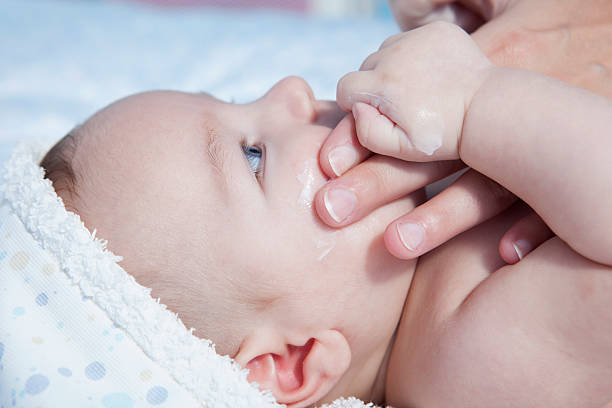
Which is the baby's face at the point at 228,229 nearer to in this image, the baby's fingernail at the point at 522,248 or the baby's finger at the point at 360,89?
the baby's finger at the point at 360,89

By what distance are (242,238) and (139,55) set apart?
1618 millimetres

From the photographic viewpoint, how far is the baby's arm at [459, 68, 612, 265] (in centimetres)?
75

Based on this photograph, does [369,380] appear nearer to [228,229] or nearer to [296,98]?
[228,229]

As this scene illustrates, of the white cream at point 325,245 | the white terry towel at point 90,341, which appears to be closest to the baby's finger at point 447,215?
the white cream at point 325,245

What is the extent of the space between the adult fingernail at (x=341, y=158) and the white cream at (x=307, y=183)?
1.8 inches

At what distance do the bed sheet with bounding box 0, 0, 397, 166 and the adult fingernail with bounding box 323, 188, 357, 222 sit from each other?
1058 mm

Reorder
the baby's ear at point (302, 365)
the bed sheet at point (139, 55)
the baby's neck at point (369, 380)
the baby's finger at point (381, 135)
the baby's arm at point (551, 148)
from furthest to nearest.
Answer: the bed sheet at point (139, 55) < the baby's neck at point (369, 380) < the baby's ear at point (302, 365) < the baby's finger at point (381, 135) < the baby's arm at point (551, 148)

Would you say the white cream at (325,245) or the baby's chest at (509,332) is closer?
the baby's chest at (509,332)

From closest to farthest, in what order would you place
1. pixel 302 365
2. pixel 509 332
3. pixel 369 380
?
pixel 509 332 < pixel 302 365 < pixel 369 380

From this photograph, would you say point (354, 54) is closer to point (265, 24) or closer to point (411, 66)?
point (265, 24)

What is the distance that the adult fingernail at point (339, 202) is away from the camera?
89 cm

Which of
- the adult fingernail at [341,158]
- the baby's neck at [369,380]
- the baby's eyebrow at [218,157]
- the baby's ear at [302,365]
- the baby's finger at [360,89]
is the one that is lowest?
the baby's neck at [369,380]

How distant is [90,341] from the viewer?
0.90m

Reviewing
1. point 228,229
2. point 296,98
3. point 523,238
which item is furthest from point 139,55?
point 523,238
